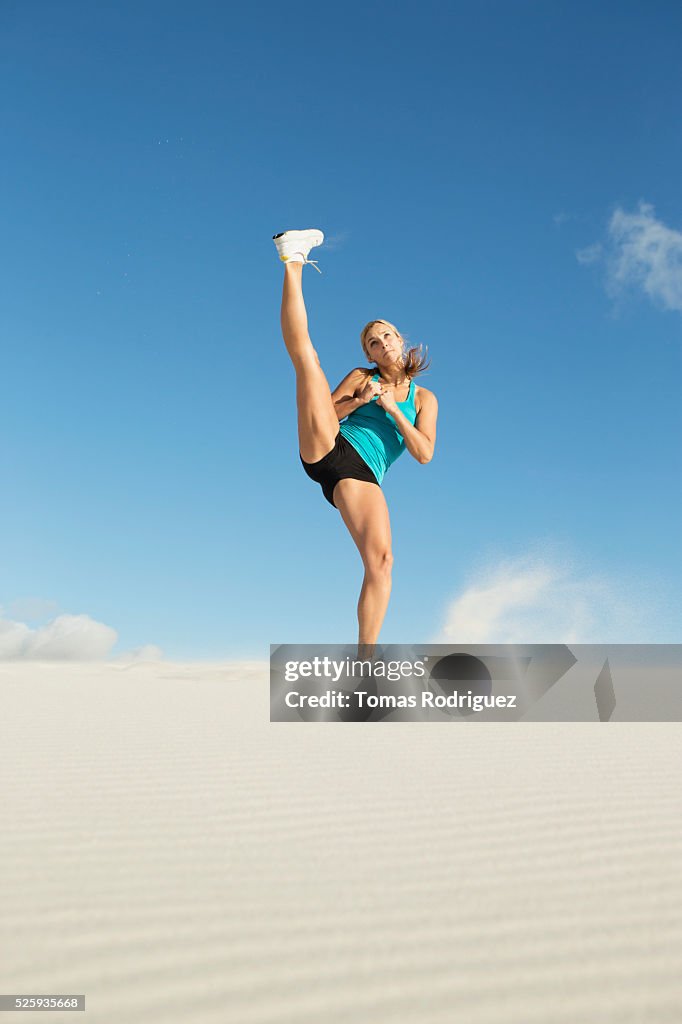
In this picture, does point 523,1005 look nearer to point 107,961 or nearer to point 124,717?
point 107,961

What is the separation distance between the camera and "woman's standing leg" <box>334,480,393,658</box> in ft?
11.3

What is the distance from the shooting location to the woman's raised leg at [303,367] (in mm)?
3238

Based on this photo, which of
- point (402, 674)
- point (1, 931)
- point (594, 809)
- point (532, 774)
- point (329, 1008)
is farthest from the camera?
point (402, 674)

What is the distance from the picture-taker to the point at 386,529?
3562mm

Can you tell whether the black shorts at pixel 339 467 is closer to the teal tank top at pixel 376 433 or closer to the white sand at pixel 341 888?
the teal tank top at pixel 376 433

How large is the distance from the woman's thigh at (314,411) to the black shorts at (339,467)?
4cm

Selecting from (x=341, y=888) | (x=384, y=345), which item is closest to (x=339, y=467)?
(x=384, y=345)

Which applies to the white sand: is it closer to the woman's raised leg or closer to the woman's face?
the woman's raised leg

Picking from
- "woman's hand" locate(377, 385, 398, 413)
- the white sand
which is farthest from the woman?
the white sand

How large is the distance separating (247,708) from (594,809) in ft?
9.22

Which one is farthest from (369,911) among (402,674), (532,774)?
(402,674)

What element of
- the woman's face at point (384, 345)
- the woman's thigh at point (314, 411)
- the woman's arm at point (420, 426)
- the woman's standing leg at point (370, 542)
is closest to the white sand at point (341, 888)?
the woman's standing leg at point (370, 542)

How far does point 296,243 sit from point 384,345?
800mm

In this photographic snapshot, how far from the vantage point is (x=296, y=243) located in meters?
3.21
